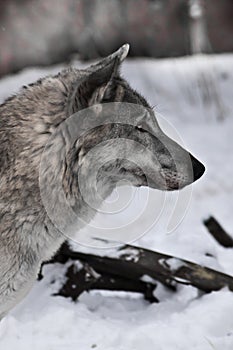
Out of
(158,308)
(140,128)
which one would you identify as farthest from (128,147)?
(158,308)

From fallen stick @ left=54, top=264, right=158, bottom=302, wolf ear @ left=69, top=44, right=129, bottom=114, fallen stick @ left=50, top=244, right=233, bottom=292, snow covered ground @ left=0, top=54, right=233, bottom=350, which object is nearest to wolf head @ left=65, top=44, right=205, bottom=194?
wolf ear @ left=69, top=44, right=129, bottom=114

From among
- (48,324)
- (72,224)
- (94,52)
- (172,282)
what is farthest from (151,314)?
(94,52)

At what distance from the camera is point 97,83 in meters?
2.99

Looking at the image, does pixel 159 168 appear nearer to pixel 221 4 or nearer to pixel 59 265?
pixel 59 265

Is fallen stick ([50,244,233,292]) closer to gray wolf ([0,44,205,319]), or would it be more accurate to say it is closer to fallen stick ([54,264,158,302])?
fallen stick ([54,264,158,302])

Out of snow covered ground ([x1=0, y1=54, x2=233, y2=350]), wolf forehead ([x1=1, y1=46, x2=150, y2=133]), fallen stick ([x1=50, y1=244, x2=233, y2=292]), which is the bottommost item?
snow covered ground ([x1=0, y1=54, x2=233, y2=350])

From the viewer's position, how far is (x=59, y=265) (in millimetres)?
4742

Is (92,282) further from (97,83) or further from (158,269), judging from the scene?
(97,83)

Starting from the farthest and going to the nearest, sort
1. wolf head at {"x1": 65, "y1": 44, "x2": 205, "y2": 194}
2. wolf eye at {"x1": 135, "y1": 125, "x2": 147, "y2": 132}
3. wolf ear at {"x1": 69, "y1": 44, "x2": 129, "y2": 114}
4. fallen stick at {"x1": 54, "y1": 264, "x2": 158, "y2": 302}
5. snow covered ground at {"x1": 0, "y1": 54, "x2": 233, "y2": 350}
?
fallen stick at {"x1": 54, "y1": 264, "x2": 158, "y2": 302}, snow covered ground at {"x1": 0, "y1": 54, "x2": 233, "y2": 350}, wolf eye at {"x1": 135, "y1": 125, "x2": 147, "y2": 132}, wolf head at {"x1": 65, "y1": 44, "x2": 205, "y2": 194}, wolf ear at {"x1": 69, "y1": 44, "x2": 129, "y2": 114}

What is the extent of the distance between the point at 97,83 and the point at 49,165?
0.50 m

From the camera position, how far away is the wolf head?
3082mm

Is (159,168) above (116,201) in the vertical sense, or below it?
above

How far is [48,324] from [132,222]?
1.10 metres

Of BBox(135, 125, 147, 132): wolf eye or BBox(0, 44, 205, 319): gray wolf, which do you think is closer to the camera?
BBox(0, 44, 205, 319): gray wolf
